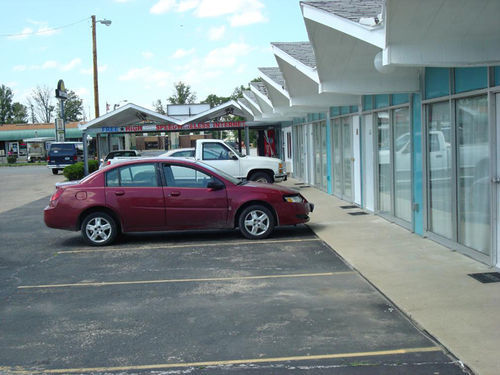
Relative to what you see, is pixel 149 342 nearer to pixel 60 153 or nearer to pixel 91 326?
pixel 91 326

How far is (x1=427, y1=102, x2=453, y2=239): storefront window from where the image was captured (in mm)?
8680

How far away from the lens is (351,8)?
371 inches

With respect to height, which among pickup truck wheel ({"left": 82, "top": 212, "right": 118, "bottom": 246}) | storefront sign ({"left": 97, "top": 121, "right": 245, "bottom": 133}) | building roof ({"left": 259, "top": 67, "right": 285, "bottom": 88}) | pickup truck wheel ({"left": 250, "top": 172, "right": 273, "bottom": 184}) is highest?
building roof ({"left": 259, "top": 67, "right": 285, "bottom": 88})

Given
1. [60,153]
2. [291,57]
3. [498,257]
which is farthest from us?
[60,153]

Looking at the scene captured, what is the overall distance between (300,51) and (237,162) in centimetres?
486

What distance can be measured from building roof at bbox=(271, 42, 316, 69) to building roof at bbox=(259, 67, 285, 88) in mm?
2397

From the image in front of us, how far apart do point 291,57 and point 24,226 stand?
7497 millimetres

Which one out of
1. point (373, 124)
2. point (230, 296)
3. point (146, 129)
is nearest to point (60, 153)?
point (146, 129)

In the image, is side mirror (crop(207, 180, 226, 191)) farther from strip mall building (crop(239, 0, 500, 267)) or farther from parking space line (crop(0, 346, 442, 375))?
parking space line (crop(0, 346, 442, 375))

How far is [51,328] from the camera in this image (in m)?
5.80

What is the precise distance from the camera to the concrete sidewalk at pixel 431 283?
16.4 ft

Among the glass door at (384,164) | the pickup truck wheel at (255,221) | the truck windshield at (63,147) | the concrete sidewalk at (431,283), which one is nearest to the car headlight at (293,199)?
the pickup truck wheel at (255,221)

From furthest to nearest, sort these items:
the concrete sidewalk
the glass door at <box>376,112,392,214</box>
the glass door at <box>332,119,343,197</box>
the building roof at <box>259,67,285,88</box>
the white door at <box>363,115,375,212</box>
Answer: the building roof at <box>259,67,285,88</box> → the glass door at <box>332,119,343,197</box> → the white door at <box>363,115,375,212</box> → the glass door at <box>376,112,392,214</box> → the concrete sidewalk

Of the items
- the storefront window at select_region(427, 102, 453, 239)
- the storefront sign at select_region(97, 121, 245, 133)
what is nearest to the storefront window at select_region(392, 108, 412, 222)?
the storefront window at select_region(427, 102, 453, 239)
